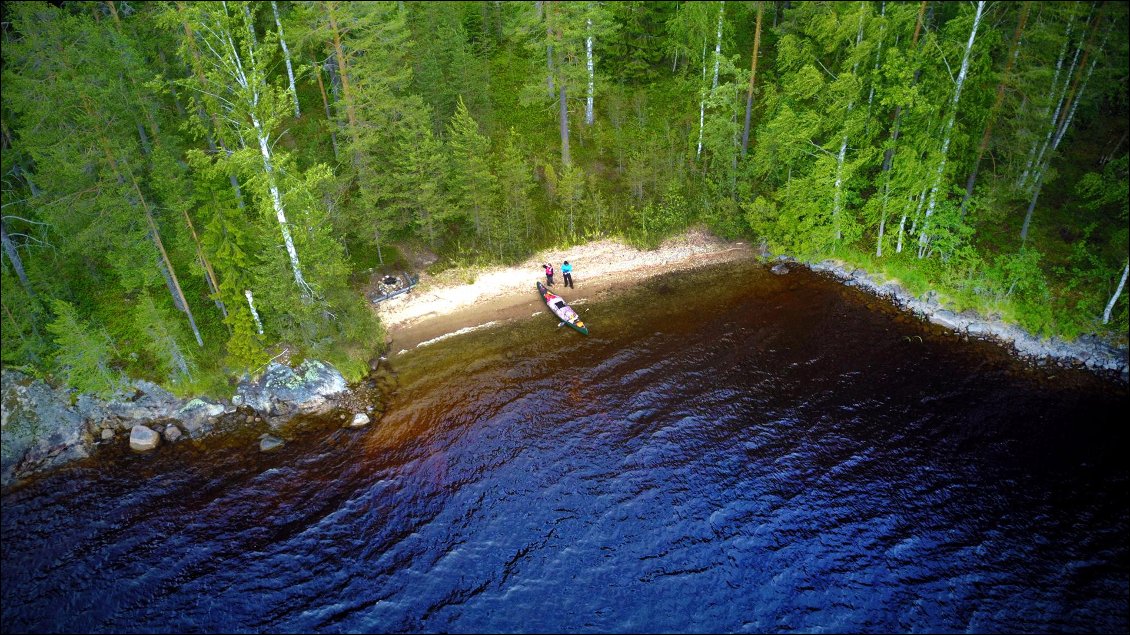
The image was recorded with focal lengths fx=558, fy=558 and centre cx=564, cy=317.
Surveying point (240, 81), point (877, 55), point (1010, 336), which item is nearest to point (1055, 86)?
point (877, 55)

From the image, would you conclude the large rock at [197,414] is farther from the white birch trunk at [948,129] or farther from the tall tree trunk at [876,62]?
the white birch trunk at [948,129]

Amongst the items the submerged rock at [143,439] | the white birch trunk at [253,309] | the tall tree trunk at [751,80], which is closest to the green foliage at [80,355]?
the submerged rock at [143,439]

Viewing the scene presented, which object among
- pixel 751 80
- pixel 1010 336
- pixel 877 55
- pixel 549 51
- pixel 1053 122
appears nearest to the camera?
pixel 1010 336

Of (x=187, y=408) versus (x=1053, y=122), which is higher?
(x=1053, y=122)

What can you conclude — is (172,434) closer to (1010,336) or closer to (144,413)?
(144,413)

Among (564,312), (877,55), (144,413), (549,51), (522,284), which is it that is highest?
(549,51)
